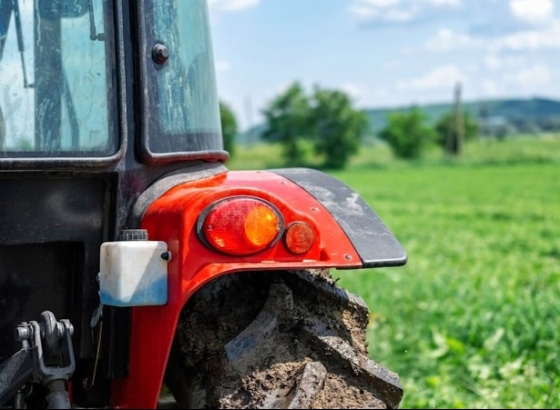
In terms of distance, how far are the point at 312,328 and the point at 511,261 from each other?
852 cm

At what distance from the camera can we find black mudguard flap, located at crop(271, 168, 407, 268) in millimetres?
2516

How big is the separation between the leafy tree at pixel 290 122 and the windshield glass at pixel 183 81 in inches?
2299

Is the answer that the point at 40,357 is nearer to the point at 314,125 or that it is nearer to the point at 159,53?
the point at 159,53

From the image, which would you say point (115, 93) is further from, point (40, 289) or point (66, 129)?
point (40, 289)

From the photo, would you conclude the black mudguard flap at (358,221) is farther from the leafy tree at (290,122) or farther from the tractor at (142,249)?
the leafy tree at (290,122)

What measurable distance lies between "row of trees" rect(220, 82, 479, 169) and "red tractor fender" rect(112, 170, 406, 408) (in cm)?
5637

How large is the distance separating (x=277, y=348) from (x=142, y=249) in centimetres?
43

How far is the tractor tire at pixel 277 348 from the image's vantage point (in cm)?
224

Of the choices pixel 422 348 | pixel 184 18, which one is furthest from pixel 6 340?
pixel 422 348

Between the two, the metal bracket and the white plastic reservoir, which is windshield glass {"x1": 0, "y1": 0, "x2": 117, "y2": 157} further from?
the metal bracket

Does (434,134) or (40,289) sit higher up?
(40,289)

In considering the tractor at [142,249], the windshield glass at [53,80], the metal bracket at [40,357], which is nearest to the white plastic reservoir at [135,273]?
the tractor at [142,249]

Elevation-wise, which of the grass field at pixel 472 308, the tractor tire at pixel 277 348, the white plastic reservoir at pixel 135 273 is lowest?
the grass field at pixel 472 308

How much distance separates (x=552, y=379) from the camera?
16.2 feet
